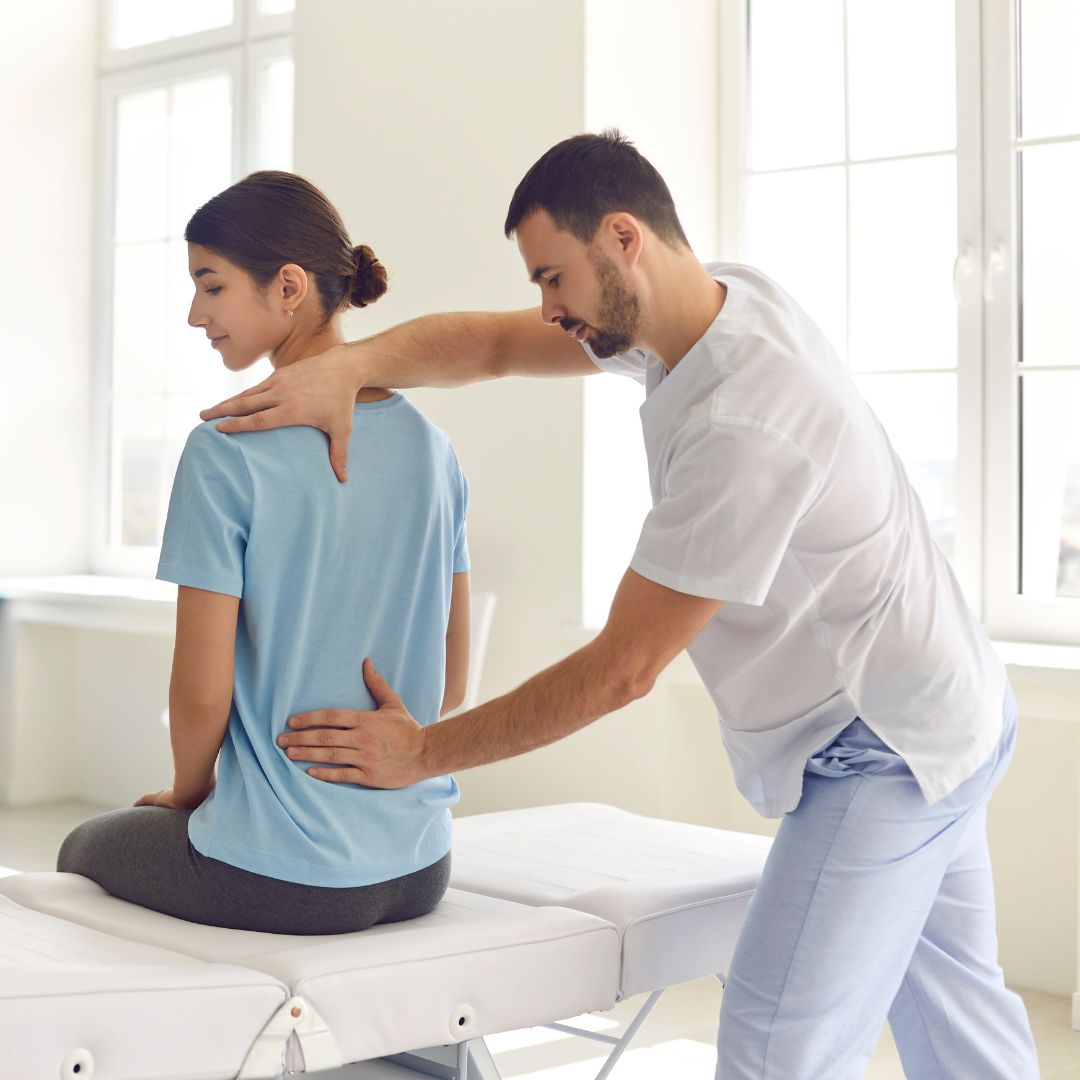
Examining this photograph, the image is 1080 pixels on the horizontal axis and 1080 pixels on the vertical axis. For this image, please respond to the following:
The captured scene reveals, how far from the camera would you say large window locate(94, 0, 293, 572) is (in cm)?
523

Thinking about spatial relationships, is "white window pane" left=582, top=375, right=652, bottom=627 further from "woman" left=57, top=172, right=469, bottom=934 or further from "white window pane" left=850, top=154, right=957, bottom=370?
"woman" left=57, top=172, right=469, bottom=934

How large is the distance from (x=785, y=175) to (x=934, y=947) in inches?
99.3

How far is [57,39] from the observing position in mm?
5531

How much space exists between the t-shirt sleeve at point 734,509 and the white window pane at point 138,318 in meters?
4.40

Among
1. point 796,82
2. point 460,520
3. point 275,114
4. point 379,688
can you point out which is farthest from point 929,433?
point 275,114

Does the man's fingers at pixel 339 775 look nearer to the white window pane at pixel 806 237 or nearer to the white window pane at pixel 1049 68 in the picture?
the white window pane at pixel 806 237

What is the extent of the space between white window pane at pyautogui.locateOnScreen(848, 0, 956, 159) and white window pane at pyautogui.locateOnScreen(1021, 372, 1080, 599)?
65cm

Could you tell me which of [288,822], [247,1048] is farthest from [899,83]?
[247,1048]

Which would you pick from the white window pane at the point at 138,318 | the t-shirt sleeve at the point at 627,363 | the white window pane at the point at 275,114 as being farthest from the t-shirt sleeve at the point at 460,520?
the white window pane at the point at 138,318

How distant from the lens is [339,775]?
1.63 meters

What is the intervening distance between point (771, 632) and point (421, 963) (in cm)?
52

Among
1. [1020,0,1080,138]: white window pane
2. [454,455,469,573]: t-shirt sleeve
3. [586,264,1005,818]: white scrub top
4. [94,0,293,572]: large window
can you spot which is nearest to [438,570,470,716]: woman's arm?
[454,455,469,573]: t-shirt sleeve

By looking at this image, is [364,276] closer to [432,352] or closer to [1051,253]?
[432,352]

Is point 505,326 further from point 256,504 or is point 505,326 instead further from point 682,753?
point 682,753
